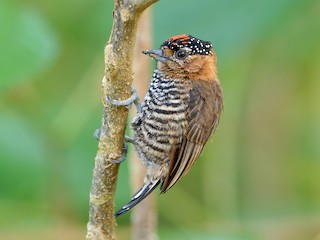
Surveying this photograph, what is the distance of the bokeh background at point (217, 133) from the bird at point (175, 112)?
23.3 inches

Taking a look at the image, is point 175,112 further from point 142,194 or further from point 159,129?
point 142,194

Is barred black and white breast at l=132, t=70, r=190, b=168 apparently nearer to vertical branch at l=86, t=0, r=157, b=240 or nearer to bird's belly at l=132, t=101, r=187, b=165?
bird's belly at l=132, t=101, r=187, b=165

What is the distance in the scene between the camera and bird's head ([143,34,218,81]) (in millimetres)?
4105

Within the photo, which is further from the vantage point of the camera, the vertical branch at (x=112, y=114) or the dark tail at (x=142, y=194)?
the dark tail at (x=142, y=194)

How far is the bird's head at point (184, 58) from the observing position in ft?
13.5

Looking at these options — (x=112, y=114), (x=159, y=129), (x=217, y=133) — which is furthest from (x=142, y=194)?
(x=217, y=133)

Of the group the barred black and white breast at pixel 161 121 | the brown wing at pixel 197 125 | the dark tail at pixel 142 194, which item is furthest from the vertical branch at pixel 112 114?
the barred black and white breast at pixel 161 121

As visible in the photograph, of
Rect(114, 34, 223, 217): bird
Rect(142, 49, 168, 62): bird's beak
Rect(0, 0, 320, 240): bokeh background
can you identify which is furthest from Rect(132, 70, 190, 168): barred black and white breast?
Rect(0, 0, 320, 240): bokeh background

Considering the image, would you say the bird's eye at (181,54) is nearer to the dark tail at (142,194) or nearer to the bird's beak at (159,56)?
the bird's beak at (159,56)

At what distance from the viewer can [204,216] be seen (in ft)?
16.5

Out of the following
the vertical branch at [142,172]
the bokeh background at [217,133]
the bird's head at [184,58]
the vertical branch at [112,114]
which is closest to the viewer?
the vertical branch at [112,114]

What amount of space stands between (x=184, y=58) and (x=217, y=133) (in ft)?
3.52
